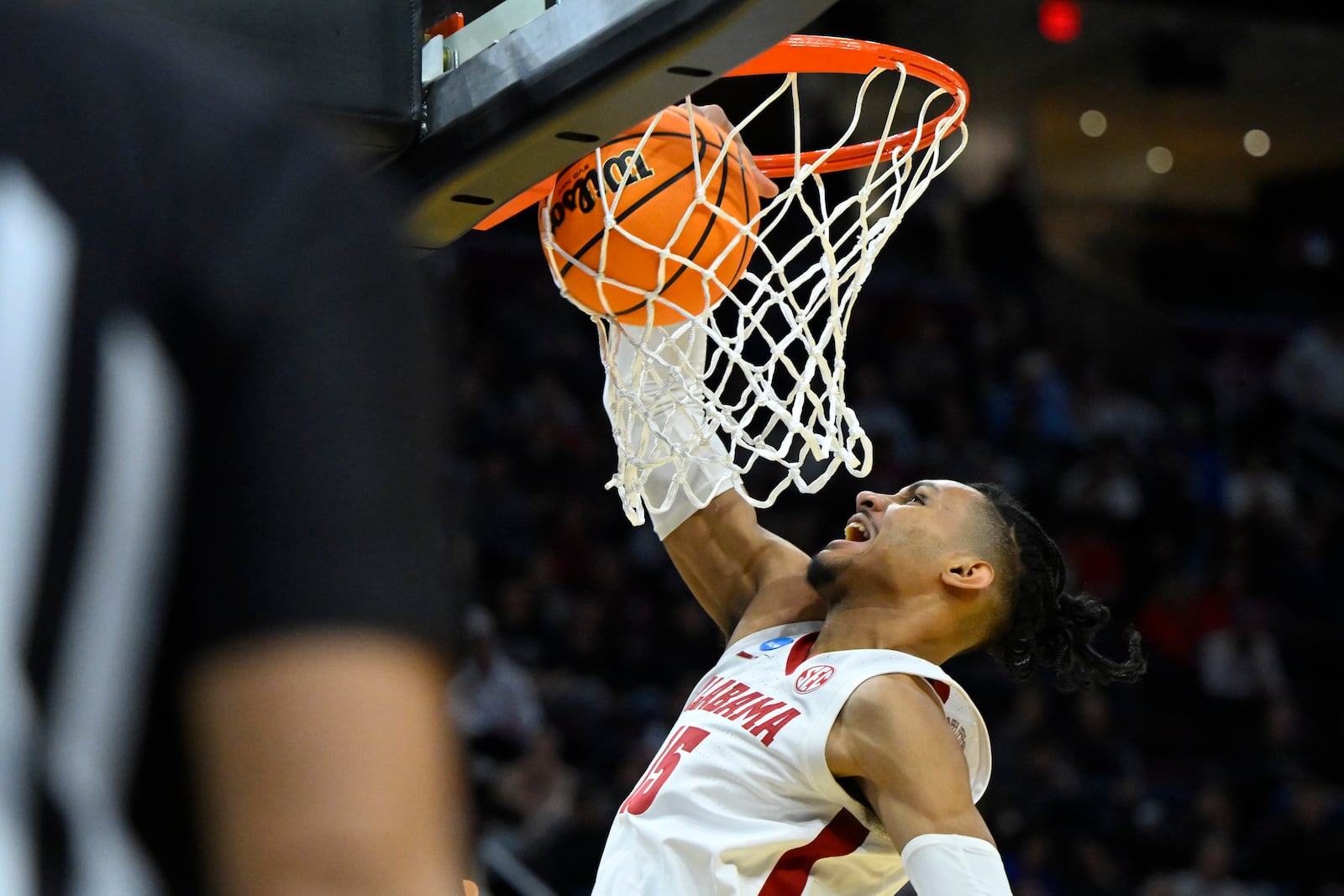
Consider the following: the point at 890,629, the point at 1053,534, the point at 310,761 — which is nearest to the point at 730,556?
the point at 890,629

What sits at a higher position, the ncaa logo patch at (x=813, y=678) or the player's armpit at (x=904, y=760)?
the player's armpit at (x=904, y=760)

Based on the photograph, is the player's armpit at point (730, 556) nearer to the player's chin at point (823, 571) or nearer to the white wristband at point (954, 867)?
the player's chin at point (823, 571)

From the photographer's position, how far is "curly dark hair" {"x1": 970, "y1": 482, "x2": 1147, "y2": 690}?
126 inches

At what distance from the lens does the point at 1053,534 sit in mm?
9211

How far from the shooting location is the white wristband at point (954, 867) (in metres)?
2.51

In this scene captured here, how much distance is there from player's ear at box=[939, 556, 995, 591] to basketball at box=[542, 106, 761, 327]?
69 cm

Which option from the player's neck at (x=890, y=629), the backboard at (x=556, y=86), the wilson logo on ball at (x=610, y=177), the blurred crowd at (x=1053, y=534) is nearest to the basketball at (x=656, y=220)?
the wilson logo on ball at (x=610, y=177)

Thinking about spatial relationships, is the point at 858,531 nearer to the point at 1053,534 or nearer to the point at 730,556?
the point at 730,556

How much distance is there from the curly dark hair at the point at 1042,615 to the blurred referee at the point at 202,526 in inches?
106

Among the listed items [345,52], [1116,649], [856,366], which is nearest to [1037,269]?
[856,366]

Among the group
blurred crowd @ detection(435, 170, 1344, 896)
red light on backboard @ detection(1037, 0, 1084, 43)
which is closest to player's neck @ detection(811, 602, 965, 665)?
blurred crowd @ detection(435, 170, 1344, 896)

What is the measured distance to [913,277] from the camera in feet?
35.4

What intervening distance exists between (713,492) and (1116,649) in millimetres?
5809

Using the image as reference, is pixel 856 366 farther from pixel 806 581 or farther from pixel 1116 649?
pixel 806 581
